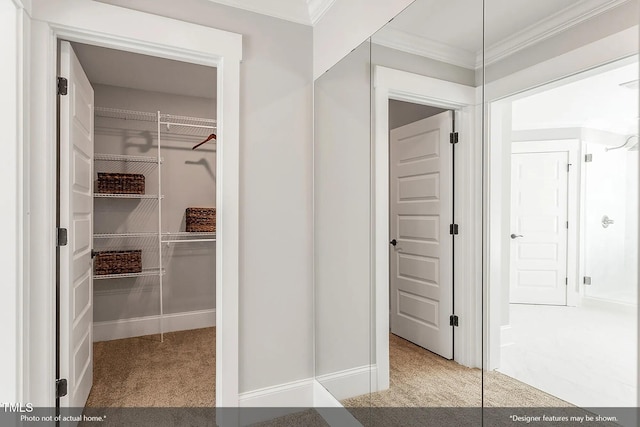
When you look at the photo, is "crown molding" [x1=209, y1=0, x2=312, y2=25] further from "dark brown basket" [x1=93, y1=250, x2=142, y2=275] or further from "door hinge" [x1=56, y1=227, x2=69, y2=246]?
"dark brown basket" [x1=93, y1=250, x2=142, y2=275]

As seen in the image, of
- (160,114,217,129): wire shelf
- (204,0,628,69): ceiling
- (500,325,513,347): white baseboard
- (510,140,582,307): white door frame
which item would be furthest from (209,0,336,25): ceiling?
(500,325,513,347): white baseboard

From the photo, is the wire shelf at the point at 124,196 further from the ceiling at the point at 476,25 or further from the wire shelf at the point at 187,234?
the ceiling at the point at 476,25

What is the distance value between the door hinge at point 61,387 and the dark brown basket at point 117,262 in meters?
1.62

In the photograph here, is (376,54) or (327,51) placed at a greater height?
(327,51)

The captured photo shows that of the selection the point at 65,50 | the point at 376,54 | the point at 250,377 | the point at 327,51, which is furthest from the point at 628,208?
the point at 65,50

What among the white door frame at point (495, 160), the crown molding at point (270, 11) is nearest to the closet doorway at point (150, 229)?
the crown molding at point (270, 11)

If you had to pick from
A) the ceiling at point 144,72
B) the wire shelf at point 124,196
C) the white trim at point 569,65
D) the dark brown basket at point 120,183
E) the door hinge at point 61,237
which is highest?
the ceiling at point 144,72

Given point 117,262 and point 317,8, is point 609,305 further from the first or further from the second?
point 117,262

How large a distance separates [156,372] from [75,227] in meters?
1.41

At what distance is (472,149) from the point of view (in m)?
1.24

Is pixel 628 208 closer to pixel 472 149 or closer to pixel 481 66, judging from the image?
pixel 472 149

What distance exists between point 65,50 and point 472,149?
77.9 inches

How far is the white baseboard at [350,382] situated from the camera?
184cm

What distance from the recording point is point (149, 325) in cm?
369
